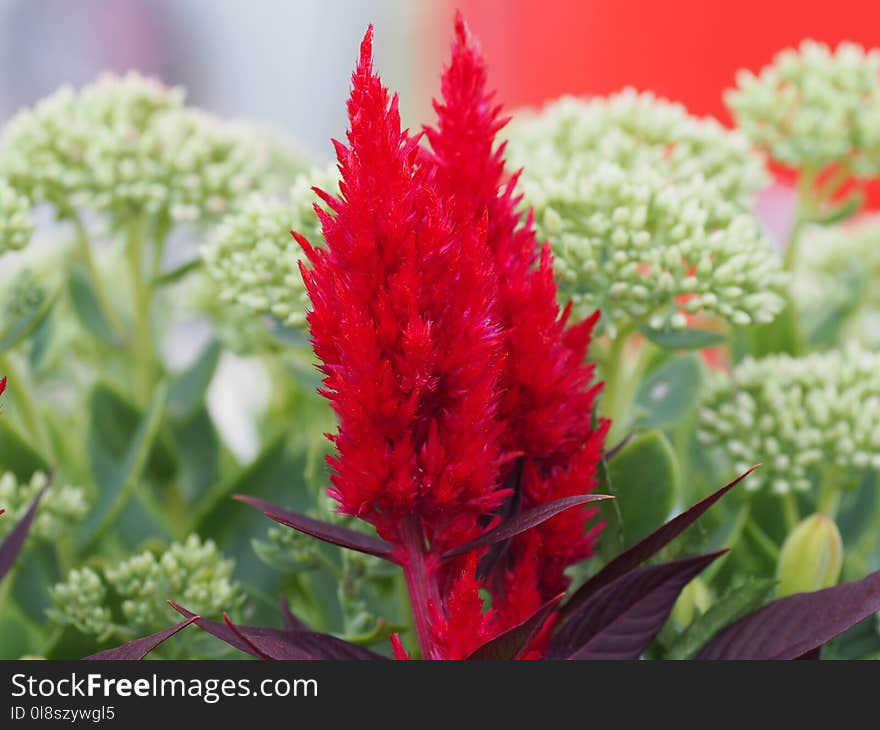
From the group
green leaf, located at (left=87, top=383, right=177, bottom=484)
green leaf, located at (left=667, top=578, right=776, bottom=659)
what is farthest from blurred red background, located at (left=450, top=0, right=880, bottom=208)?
green leaf, located at (left=667, top=578, right=776, bottom=659)

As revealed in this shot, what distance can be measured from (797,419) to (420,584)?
10.6 inches

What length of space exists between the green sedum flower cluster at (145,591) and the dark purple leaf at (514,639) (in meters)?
0.17

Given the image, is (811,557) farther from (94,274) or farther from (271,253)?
(94,274)

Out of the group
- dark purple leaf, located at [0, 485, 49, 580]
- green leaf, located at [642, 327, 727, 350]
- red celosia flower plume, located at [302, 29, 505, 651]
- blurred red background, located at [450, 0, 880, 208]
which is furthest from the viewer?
blurred red background, located at [450, 0, 880, 208]

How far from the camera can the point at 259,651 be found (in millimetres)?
301

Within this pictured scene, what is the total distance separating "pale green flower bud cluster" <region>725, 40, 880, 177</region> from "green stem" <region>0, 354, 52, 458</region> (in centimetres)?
43

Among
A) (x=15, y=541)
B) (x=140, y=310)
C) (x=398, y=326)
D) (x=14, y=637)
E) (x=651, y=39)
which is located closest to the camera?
(x=398, y=326)

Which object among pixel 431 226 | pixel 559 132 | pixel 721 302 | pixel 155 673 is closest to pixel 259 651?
pixel 155 673

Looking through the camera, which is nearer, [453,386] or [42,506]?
[453,386]

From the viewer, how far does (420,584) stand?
31 cm

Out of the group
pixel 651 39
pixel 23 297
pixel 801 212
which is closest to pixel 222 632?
pixel 23 297

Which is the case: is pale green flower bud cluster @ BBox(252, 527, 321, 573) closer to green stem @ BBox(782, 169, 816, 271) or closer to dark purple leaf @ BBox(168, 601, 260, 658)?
dark purple leaf @ BBox(168, 601, 260, 658)

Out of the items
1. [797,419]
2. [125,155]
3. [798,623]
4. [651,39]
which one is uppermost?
[651,39]

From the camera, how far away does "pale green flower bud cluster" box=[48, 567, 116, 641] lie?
0.42 metres
